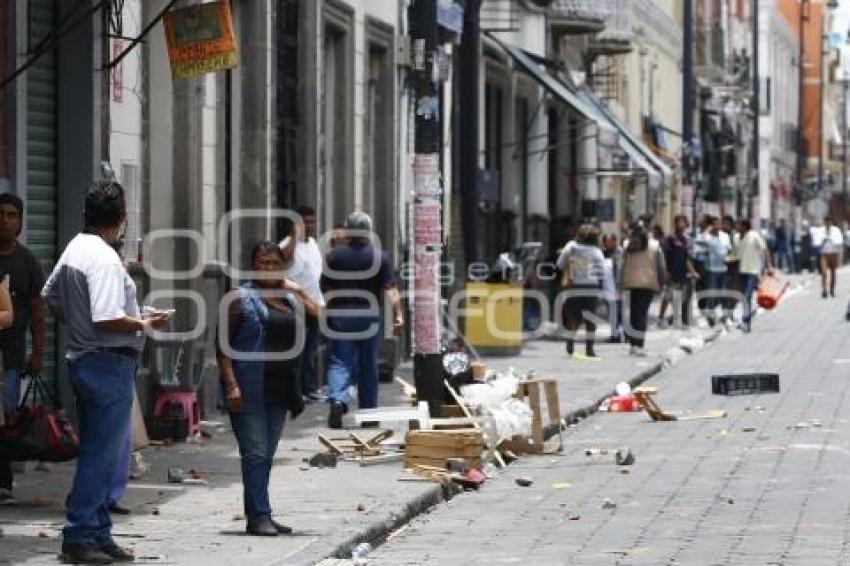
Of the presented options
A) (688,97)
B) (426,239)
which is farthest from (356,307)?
(688,97)

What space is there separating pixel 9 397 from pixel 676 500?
3.86 meters

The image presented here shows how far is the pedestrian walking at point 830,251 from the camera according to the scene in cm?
4800

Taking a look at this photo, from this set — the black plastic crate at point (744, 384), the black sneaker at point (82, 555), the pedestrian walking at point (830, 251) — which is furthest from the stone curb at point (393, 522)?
the pedestrian walking at point (830, 251)

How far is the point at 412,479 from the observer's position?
14992 mm

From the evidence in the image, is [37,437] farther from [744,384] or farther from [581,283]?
[581,283]

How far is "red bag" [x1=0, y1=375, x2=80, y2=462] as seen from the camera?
12711 millimetres

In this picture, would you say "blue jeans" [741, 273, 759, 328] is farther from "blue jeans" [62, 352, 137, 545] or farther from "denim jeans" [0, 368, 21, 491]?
"blue jeans" [62, 352, 137, 545]

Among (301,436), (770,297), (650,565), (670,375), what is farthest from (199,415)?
(770,297)

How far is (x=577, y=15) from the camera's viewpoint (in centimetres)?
3984

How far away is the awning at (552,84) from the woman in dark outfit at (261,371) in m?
22.1

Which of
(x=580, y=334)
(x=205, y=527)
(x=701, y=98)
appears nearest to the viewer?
(x=205, y=527)

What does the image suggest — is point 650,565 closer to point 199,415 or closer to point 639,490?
point 639,490

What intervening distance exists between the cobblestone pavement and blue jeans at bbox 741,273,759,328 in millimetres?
13921

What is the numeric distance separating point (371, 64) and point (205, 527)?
14.5 m
